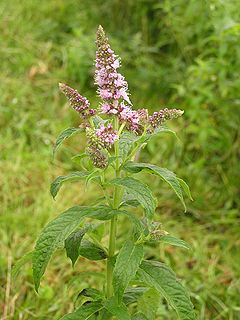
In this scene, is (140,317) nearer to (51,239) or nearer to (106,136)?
(51,239)

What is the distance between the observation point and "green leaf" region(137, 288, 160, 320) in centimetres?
154

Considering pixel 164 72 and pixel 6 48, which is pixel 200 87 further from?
pixel 6 48

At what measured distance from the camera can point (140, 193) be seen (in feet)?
4.33

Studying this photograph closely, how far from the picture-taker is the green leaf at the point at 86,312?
1.46 meters

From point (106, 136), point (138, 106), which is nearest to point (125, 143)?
point (106, 136)

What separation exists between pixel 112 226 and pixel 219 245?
4.82 feet

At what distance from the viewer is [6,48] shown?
3.90 metres

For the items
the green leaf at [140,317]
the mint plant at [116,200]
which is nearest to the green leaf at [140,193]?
the mint plant at [116,200]

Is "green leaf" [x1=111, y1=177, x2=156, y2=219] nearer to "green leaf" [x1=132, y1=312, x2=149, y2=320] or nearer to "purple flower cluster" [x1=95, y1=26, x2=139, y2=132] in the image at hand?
"purple flower cluster" [x1=95, y1=26, x2=139, y2=132]

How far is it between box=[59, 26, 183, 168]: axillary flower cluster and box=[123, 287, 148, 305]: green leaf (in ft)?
1.31

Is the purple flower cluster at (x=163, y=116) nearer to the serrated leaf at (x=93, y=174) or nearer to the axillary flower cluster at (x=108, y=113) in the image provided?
the axillary flower cluster at (x=108, y=113)

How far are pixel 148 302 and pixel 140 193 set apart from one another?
366mm

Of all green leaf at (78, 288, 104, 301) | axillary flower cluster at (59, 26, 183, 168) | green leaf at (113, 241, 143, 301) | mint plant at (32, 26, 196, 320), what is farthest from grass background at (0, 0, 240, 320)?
axillary flower cluster at (59, 26, 183, 168)

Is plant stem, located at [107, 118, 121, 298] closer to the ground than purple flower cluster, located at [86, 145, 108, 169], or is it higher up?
closer to the ground
